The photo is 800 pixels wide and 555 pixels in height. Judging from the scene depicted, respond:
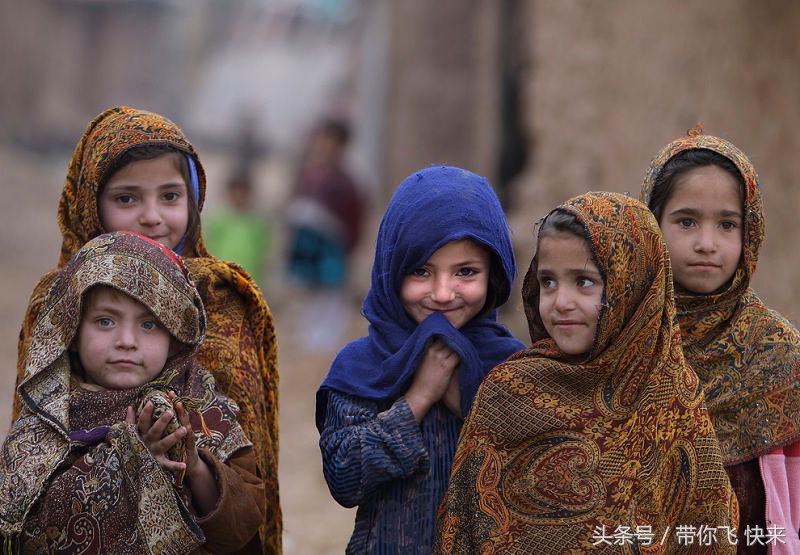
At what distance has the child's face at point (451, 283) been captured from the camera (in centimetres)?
307

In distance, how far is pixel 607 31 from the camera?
6.58 metres

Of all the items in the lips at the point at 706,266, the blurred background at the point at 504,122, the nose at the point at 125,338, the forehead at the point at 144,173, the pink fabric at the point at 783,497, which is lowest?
the pink fabric at the point at 783,497

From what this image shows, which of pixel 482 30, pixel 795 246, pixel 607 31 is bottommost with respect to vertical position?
pixel 795 246

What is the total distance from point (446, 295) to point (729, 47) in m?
3.47

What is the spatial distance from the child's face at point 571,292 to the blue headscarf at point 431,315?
0.74 ft

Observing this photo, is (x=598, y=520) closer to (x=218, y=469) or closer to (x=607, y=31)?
(x=218, y=469)

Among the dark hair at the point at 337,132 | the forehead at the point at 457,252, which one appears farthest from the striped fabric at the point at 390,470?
the dark hair at the point at 337,132

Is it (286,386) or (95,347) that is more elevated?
(286,386)

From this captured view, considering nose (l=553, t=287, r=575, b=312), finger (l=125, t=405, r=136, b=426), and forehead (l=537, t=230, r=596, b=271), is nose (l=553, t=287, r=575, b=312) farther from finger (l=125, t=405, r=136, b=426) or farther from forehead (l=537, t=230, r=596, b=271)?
finger (l=125, t=405, r=136, b=426)

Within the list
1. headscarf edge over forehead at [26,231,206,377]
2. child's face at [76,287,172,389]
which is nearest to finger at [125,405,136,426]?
child's face at [76,287,172,389]

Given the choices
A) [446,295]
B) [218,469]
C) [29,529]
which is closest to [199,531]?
[218,469]

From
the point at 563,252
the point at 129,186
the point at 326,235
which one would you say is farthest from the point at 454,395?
the point at 326,235

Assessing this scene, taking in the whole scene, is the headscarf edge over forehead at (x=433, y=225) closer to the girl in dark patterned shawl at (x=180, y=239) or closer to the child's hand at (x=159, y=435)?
the girl in dark patterned shawl at (x=180, y=239)

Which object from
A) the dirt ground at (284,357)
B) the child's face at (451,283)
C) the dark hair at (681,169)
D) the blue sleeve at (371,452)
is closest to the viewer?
the blue sleeve at (371,452)
